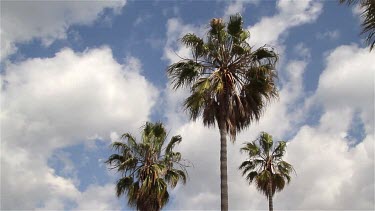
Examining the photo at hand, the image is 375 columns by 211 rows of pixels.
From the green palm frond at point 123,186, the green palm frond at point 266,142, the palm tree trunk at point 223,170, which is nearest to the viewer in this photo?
the palm tree trunk at point 223,170

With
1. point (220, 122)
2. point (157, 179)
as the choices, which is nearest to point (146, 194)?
point (157, 179)

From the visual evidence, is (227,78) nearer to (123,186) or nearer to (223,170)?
(223,170)

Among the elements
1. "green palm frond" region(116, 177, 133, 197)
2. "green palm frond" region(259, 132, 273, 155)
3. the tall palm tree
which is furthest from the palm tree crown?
"green palm frond" region(259, 132, 273, 155)

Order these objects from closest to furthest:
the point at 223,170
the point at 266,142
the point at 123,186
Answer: the point at 223,170, the point at 123,186, the point at 266,142

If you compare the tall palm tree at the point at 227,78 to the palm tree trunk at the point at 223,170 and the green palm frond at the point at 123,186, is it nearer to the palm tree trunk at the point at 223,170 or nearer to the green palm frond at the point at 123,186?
the palm tree trunk at the point at 223,170

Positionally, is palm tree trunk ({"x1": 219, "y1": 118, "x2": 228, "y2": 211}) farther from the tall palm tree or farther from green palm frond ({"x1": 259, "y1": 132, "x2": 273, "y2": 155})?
green palm frond ({"x1": 259, "y1": 132, "x2": 273, "y2": 155})

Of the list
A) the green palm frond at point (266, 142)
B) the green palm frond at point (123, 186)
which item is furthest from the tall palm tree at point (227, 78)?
the green palm frond at point (266, 142)

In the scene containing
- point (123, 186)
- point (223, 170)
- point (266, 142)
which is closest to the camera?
point (223, 170)

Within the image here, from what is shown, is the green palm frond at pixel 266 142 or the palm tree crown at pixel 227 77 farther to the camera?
the green palm frond at pixel 266 142

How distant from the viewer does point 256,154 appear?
42.8 m

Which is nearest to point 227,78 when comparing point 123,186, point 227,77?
point 227,77

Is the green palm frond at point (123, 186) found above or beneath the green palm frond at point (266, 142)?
beneath

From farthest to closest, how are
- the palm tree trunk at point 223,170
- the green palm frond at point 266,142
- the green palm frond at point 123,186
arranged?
the green palm frond at point 266,142 < the green palm frond at point 123,186 < the palm tree trunk at point 223,170

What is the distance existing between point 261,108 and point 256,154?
2098 cm
